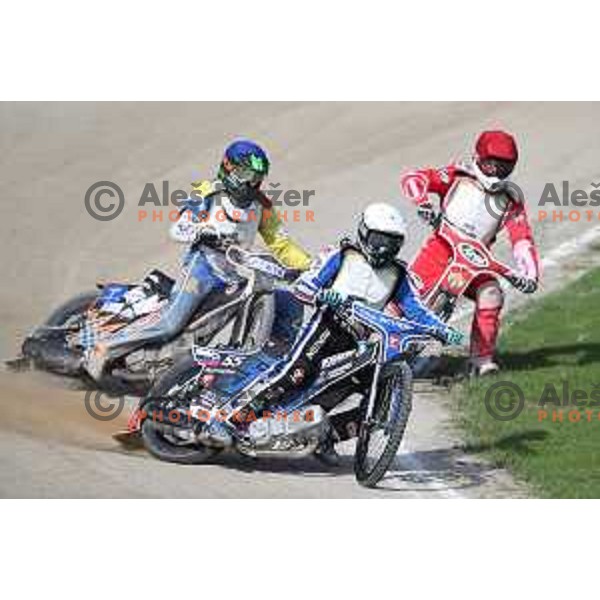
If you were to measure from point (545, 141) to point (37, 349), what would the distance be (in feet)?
26.2

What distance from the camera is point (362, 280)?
20.0m

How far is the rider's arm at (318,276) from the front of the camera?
65.4 ft

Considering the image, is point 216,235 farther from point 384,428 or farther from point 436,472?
point 436,472

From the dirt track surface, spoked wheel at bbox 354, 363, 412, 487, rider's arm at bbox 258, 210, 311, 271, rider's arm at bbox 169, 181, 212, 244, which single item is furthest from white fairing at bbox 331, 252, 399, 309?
rider's arm at bbox 169, 181, 212, 244

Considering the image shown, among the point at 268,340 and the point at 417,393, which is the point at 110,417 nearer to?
the point at 268,340

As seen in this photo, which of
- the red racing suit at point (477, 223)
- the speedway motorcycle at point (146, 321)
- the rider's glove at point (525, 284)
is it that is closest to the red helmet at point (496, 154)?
the red racing suit at point (477, 223)

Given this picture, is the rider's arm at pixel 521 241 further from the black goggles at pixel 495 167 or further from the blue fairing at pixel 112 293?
the blue fairing at pixel 112 293

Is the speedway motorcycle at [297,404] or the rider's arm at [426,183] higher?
the rider's arm at [426,183]

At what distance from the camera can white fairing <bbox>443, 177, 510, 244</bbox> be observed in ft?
74.6

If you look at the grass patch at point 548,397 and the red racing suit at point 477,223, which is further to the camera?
the red racing suit at point 477,223

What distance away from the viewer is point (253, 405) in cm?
2033

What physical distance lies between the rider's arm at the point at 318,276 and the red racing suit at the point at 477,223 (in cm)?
257

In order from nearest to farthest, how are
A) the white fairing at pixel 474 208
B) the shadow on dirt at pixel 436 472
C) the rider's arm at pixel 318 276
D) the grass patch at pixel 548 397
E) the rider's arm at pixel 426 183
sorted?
1. the rider's arm at pixel 318 276
2. the shadow on dirt at pixel 436 472
3. the grass patch at pixel 548 397
4. the rider's arm at pixel 426 183
5. the white fairing at pixel 474 208
